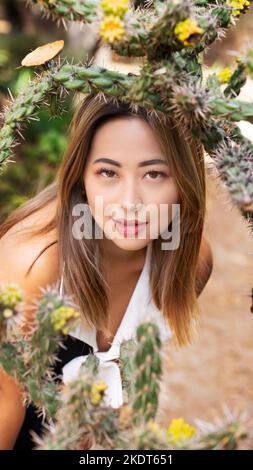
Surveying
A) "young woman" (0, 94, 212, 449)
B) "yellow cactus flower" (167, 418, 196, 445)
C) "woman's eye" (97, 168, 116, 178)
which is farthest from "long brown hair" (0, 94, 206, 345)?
"yellow cactus flower" (167, 418, 196, 445)

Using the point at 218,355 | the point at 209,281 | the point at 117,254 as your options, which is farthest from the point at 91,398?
the point at 209,281

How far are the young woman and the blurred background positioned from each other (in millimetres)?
522

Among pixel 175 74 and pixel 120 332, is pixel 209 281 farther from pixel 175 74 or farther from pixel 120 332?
pixel 175 74

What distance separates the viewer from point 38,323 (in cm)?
115

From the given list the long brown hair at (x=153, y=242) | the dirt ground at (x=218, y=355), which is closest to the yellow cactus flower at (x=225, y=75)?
the long brown hair at (x=153, y=242)

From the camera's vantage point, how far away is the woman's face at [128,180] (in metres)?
1.65

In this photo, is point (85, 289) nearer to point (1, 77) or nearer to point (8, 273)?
point (8, 273)

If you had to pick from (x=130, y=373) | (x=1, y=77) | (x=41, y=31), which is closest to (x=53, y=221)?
(x=130, y=373)

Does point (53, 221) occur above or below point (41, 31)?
below

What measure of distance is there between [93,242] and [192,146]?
1.53 ft

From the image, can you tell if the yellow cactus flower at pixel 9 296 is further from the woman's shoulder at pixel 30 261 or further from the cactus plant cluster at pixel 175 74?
the woman's shoulder at pixel 30 261

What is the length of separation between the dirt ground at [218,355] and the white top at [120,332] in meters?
0.92

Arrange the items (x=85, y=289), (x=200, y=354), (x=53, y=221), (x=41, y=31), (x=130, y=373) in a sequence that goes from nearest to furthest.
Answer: (x=130, y=373)
(x=85, y=289)
(x=53, y=221)
(x=200, y=354)
(x=41, y=31)

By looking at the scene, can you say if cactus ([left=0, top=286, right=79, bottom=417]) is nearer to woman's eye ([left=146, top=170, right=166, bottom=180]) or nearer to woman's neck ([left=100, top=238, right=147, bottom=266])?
woman's eye ([left=146, top=170, right=166, bottom=180])
